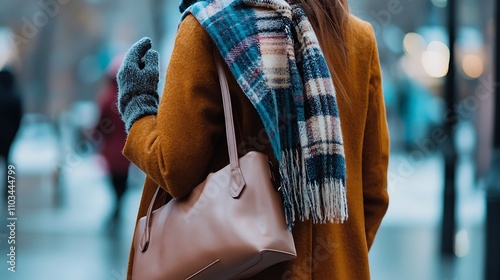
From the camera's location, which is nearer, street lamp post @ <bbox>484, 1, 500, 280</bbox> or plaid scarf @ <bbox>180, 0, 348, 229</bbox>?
plaid scarf @ <bbox>180, 0, 348, 229</bbox>

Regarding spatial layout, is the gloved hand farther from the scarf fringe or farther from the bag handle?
the scarf fringe

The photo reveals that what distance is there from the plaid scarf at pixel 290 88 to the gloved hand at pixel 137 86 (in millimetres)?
203

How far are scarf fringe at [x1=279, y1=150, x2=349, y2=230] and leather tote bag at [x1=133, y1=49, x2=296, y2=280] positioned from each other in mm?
49

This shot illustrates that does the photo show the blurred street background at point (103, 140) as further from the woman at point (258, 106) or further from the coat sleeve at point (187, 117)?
the coat sleeve at point (187, 117)

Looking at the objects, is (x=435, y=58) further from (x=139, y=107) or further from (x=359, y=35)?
(x=139, y=107)

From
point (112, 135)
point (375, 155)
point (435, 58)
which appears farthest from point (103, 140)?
point (435, 58)

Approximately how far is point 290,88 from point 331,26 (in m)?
0.23

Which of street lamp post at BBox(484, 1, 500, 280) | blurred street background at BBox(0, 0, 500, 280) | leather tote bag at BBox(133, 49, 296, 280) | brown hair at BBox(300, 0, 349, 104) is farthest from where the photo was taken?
blurred street background at BBox(0, 0, 500, 280)

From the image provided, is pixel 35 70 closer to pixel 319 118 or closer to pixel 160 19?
pixel 160 19

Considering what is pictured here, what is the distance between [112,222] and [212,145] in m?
6.33

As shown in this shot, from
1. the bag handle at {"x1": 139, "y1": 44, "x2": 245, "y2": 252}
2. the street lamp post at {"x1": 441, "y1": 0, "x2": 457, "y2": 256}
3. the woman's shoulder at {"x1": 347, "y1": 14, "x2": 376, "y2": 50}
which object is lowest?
the street lamp post at {"x1": 441, "y1": 0, "x2": 457, "y2": 256}

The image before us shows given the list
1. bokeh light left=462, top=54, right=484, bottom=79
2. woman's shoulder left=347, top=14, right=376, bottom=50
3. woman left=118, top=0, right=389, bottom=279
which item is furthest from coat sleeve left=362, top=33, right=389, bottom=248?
bokeh light left=462, top=54, right=484, bottom=79

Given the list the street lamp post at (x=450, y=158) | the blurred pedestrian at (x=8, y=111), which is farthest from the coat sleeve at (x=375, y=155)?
the blurred pedestrian at (x=8, y=111)

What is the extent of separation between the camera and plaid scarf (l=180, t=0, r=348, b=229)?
5.52 ft
